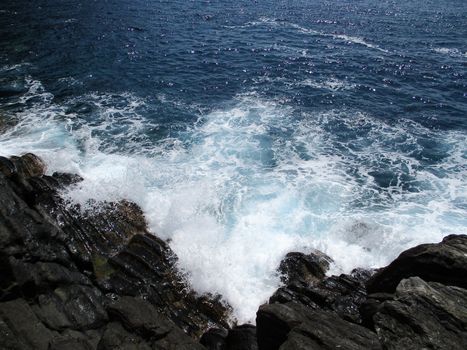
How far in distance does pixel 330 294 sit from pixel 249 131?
59.6 ft

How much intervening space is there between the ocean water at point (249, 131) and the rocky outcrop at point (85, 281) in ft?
3.96

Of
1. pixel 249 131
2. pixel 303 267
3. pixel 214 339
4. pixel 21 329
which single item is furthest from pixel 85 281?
pixel 249 131

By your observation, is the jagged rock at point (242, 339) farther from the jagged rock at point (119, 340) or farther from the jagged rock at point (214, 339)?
the jagged rock at point (119, 340)

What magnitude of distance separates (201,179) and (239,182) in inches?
107

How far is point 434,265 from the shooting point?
45.8 feet

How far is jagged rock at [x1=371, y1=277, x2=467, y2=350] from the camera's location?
434 inches

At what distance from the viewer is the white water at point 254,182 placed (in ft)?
66.4

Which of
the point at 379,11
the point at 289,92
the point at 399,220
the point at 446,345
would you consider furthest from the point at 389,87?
the point at 379,11

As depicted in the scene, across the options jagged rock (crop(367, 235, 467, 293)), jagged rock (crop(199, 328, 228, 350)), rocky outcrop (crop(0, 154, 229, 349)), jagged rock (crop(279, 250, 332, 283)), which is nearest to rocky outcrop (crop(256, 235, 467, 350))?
jagged rock (crop(367, 235, 467, 293))

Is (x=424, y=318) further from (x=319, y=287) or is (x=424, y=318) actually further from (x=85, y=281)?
(x=85, y=281)

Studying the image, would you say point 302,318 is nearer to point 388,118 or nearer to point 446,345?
point 446,345

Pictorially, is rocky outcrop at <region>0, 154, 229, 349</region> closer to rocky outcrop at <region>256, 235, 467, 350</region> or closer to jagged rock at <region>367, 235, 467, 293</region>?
rocky outcrop at <region>256, 235, 467, 350</region>

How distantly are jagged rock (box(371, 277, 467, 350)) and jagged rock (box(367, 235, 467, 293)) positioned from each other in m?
1.11

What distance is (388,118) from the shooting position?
110 feet
